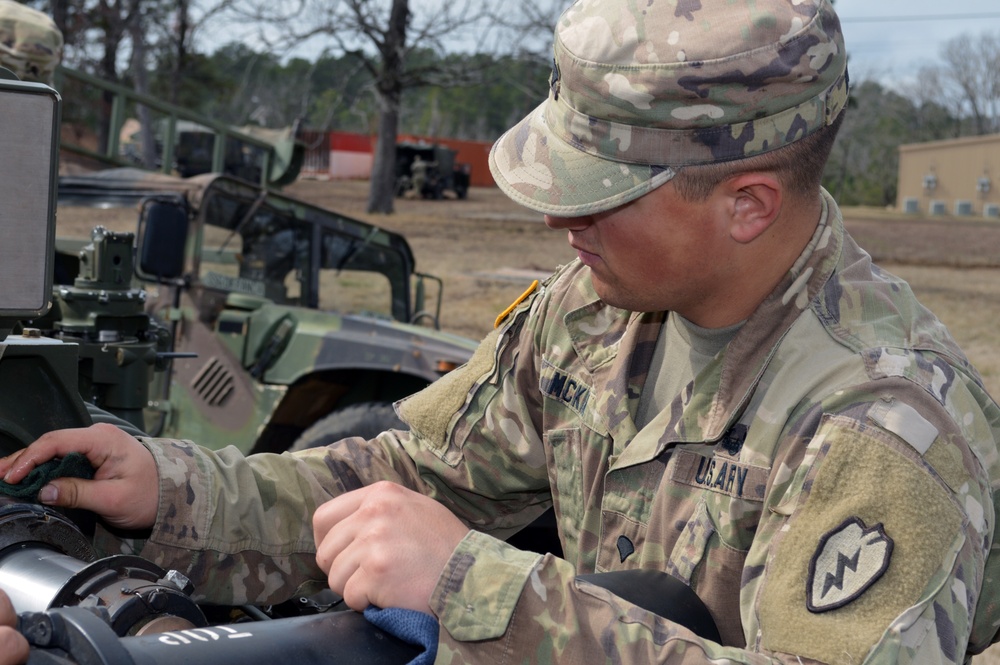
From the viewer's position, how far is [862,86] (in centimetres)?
5997

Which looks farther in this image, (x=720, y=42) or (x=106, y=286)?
(x=106, y=286)

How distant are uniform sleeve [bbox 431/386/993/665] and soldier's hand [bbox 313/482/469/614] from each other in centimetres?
3

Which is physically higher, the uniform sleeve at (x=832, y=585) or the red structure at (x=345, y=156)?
the red structure at (x=345, y=156)

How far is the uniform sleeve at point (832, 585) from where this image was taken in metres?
1.32

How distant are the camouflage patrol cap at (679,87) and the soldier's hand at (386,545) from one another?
18.2 inches

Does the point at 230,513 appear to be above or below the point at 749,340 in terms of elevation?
below

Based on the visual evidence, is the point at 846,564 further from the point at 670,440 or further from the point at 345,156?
the point at 345,156

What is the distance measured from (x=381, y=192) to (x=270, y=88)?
27868 mm

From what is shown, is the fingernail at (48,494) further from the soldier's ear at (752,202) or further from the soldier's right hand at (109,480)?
the soldier's ear at (752,202)

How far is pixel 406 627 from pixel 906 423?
63 centimetres

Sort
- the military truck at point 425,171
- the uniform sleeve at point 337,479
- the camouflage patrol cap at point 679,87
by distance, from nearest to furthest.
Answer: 1. the camouflage patrol cap at point 679,87
2. the uniform sleeve at point 337,479
3. the military truck at point 425,171

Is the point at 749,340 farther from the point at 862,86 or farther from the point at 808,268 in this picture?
the point at 862,86

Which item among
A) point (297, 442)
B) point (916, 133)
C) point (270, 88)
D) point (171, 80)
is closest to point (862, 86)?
point (916, 133)

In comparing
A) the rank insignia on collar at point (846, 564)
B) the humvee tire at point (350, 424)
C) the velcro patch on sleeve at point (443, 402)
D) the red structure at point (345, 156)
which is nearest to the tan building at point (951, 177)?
the red structure at point (345, 156)
